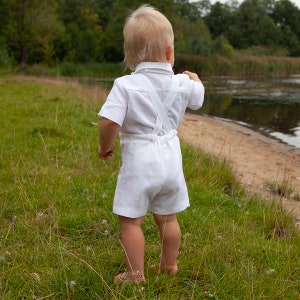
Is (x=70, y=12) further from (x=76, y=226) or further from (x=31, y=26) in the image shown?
(x=76, y=226)

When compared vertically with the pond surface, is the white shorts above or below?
above

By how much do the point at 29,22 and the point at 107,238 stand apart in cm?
3403

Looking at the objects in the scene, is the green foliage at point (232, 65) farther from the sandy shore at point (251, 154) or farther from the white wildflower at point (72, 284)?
the white wildflower at point (72, 284)

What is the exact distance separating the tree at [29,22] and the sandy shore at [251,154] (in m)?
22.5

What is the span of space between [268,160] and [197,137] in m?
2.55

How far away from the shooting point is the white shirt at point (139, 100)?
2455 millimetres

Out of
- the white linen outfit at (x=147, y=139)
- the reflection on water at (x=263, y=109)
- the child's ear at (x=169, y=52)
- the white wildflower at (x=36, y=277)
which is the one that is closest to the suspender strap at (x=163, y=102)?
the white linen outfit at (x=147, y=139)

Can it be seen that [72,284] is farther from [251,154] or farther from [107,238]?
[251,154]

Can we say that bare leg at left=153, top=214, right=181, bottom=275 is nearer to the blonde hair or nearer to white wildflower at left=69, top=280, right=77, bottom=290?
white wildflower at left=69, top=280, right=77, bottom=290

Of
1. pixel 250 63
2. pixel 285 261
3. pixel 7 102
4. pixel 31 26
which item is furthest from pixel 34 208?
pixel 250 63

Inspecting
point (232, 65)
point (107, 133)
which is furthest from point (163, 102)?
point (232, 65)

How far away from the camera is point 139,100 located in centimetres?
252

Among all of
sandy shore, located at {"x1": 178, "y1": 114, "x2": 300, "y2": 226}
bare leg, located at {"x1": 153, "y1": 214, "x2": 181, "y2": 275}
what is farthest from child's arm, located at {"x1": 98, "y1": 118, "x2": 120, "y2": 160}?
sandy shore, located at {"x1": 178, "y1": 114, "x2": 300, "y2": 226}

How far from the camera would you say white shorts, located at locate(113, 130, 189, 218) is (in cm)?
251
